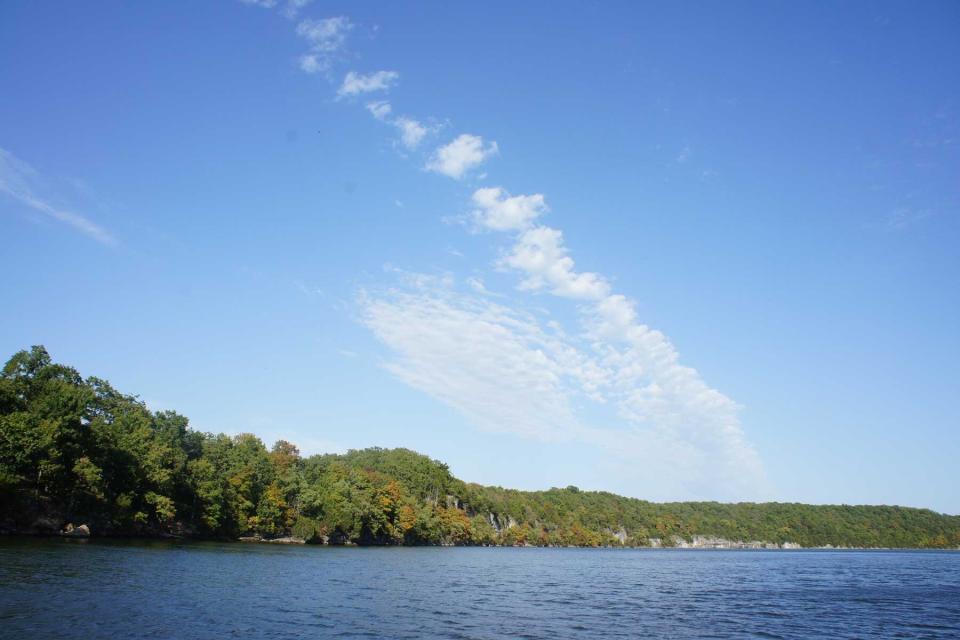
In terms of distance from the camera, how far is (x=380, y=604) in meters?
36.8

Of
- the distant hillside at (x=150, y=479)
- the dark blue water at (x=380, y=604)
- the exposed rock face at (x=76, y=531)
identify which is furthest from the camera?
the exposed rock face at (x=76, y=531)

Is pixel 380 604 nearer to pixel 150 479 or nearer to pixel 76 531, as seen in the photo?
pixel 76 531

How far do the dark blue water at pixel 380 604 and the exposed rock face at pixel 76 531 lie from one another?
1814cm

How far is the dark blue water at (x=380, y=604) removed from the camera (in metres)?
26.7

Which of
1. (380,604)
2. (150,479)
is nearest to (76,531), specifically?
(150,479)

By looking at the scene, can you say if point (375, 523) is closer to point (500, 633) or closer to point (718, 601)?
point (718, 601)

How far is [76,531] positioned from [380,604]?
60.3m

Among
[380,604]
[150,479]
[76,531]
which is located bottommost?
[76,531]

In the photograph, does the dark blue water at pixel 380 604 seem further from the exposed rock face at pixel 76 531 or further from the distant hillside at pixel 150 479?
the exposed rock face at pixel 76 531

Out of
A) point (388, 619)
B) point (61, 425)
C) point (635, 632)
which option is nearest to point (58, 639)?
point (388, 619)

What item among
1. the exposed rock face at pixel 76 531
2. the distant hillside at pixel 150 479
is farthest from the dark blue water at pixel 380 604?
the exposed rock face at pixel 76 531

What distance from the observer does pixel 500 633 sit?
28234mm

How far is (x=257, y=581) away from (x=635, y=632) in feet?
94.5

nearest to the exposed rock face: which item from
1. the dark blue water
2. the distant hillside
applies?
the distant hillside
